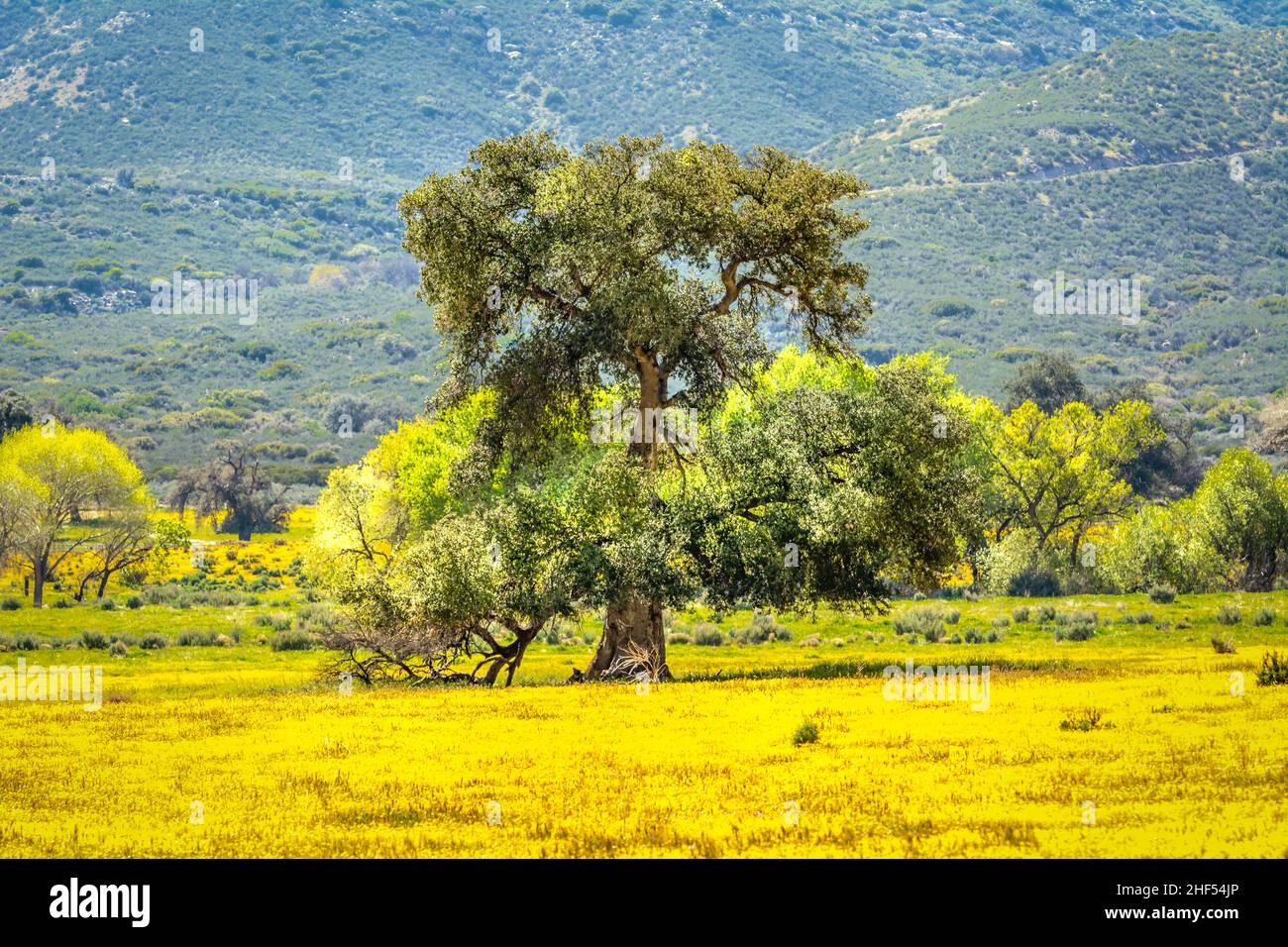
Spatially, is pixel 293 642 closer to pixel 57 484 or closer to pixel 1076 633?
pixel 1076 633

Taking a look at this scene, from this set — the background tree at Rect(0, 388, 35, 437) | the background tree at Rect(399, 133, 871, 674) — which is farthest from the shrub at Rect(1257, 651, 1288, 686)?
the background tree at Rect(0, 388, 35, 437)

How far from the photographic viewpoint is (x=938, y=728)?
80.9 feet

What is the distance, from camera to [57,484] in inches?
3182

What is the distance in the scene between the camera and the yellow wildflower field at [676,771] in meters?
16.3

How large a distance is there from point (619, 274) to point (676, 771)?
1716 cm

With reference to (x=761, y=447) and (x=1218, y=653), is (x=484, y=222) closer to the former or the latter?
(x=761, y=447)

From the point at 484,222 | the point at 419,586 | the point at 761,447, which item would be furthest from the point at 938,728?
the point at 484,222

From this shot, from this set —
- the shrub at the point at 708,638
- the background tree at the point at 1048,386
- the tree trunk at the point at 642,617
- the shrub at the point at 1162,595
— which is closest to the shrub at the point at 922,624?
the shrub at the point at 708,638

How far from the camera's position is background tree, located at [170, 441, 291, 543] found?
5025 inches

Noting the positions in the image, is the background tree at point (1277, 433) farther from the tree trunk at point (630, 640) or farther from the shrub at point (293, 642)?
the shrub at point (293, 642)

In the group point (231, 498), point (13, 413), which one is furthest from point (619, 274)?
point (231, 498)

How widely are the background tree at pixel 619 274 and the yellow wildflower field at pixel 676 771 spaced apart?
750cm

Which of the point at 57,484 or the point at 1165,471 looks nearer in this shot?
the point at 57,484
